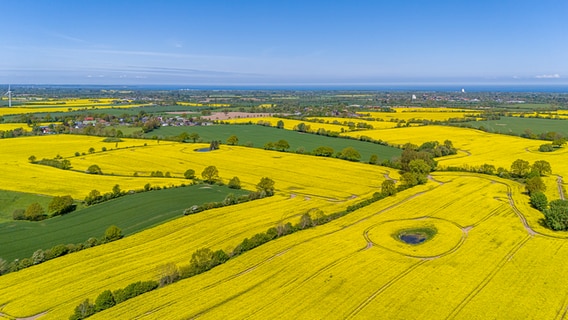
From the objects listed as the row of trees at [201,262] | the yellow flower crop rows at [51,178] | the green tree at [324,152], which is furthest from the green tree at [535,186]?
the yellow flower crop rows at [51,178]

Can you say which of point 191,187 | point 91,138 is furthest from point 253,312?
point 91,138

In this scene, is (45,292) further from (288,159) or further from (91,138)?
(91,138)

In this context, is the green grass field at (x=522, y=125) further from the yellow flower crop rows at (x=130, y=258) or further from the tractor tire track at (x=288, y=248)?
the yellow flower crop rows at (x=130, y=258)

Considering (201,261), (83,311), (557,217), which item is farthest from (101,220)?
(557,217)

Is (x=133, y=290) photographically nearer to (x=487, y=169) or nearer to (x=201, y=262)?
(x=201, y=262)

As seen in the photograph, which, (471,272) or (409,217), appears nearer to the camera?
(471,272)
